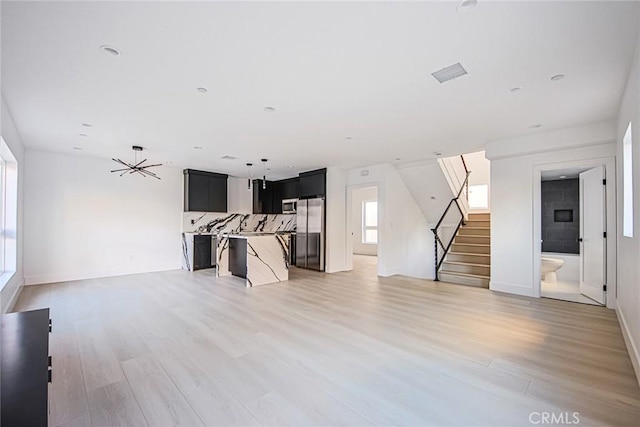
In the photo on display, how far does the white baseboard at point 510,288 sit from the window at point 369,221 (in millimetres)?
5966

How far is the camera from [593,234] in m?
4.66

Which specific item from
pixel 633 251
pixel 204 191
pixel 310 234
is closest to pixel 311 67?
pixel 633 251

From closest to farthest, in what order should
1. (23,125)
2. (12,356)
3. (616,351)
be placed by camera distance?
(12,356) < (616,351) < (23,125)

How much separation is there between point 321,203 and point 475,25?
563 cm

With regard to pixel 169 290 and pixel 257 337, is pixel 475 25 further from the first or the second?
pixel 169 290

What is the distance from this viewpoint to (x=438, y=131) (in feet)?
14.8

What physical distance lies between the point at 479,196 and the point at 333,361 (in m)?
8.20

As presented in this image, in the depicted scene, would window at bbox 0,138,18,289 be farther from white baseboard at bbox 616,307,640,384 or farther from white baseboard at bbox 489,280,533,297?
white baseboard at bbox 489,280,533,297

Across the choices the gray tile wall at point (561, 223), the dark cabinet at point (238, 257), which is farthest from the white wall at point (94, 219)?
the gray tile wall at point (561, 223)

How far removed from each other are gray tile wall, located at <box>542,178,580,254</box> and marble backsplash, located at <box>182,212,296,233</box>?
22.0ft

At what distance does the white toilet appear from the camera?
6109 mm

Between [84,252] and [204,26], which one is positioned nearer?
[204,26]

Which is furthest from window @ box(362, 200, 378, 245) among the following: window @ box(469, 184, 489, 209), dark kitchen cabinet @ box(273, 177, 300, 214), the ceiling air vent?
the ceiling air vent

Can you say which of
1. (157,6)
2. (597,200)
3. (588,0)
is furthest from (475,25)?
(597,200)
